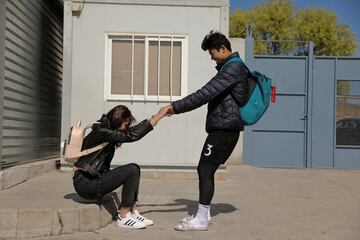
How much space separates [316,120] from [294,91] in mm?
942

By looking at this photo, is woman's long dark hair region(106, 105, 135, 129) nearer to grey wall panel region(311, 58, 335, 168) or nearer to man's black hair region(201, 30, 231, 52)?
man's black hair region(201, 30, 231, 52)

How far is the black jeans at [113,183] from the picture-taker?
19.4 ft

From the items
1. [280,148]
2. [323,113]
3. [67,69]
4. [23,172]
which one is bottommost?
[23,172]

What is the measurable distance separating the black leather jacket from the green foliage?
3109 centimetres

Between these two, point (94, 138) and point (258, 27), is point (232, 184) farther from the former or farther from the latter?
point (258, 27)

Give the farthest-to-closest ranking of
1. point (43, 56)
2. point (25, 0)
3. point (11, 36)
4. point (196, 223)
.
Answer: point (43, 56)
point (25, 0)
point (11, 36)
point (196, 223)

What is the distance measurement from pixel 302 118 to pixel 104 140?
9115 millimetres

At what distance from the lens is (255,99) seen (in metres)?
5.91

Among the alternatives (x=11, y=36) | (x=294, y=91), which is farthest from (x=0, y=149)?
(x=294, y=91)

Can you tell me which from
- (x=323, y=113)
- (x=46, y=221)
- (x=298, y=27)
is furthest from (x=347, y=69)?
(x=298, y=27)

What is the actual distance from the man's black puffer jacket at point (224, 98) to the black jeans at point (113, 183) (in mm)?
904

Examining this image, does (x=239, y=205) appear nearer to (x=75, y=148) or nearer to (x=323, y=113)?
(x=75, y=148)

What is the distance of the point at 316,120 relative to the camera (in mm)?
13992

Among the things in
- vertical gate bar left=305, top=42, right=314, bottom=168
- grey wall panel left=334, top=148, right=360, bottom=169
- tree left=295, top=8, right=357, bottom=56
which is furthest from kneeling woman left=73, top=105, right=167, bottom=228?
tree left=295, top=8, right=357, bottom=56
